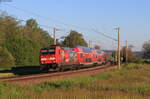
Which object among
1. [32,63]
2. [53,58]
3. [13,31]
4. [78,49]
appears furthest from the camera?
[13,31]

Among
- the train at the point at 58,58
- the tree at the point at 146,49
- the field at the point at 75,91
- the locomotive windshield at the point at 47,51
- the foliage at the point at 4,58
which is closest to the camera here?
the field at the point at 75,91

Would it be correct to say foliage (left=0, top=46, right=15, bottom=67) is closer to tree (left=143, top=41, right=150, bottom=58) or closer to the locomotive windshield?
the locomotive windshield

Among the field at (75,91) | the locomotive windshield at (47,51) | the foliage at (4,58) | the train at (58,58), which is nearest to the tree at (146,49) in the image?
the train at (58,58)

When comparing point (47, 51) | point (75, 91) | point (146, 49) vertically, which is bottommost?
point (75, 91)

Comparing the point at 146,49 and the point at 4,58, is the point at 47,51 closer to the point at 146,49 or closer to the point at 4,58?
the point at 4,58

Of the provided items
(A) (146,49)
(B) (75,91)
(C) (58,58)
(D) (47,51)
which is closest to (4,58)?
(D) (47,51)

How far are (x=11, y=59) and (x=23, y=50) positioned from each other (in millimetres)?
6247

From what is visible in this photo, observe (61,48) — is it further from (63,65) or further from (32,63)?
(32,63)

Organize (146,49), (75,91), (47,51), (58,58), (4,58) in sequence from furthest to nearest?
(146,49), (4,58), (47,51), (58,58), (75,91)

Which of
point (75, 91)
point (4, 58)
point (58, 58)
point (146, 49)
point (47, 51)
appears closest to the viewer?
point (75, 91)

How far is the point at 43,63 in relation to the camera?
118 ft

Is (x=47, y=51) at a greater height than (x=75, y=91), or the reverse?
(x=47, y=51)

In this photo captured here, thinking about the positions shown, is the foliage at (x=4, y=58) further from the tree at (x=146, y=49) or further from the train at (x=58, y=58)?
the tree at (x=146, y=49)

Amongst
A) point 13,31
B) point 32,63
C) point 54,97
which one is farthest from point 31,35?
point 54,97
